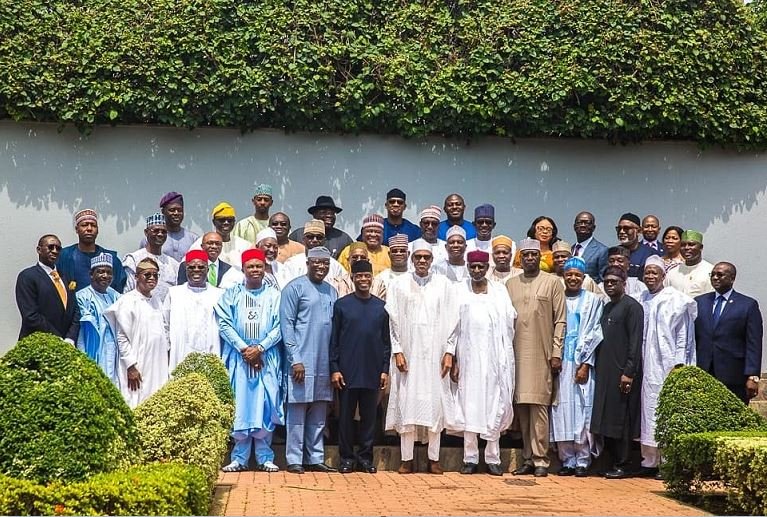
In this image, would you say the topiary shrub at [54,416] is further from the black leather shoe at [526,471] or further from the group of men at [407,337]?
the black leather shoe at [526,471]

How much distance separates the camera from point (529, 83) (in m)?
15.1

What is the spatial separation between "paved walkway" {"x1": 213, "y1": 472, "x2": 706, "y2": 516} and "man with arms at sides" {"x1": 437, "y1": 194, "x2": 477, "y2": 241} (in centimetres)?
289

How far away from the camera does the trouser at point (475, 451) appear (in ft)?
39.7

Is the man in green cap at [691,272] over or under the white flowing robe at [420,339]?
over

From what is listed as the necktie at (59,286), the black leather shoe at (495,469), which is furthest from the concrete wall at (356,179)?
the black leather shoe at (495,469)

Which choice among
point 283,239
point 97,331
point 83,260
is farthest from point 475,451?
point 83,260

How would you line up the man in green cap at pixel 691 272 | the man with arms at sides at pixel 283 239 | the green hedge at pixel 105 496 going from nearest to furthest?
the green hedge at pixel 105 496 < the man with arms at sides at pixel 283 239 < the man in green cap at pixel 691 272

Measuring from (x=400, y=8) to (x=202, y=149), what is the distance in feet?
9.57

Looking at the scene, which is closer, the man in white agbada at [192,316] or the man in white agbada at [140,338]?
the man in white agbada at [140,338]

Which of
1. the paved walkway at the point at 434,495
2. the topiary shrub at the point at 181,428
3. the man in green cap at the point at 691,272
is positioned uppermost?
the man in green cap at the point at 691,272

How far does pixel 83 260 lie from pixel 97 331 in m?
1.06

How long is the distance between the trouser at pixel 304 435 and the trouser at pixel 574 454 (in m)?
2.36

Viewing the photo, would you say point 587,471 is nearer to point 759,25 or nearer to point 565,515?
point 565,515

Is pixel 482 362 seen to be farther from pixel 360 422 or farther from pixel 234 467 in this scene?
pixel 234 467
